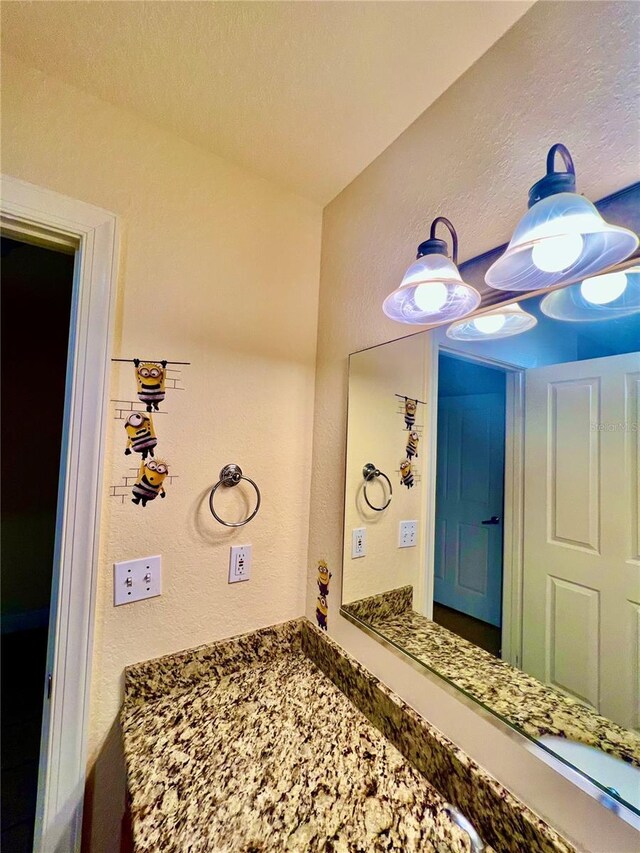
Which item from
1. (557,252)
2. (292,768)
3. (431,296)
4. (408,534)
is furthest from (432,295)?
(292,768)

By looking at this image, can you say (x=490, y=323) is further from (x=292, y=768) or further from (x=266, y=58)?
(x=292, y=768)

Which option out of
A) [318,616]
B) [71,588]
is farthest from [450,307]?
[71,588]

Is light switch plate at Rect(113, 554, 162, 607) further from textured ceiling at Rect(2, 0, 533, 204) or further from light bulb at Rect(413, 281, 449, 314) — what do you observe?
textured ceiling at Rect(2, 0, 533, 204)

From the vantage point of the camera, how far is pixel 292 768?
0.71 metres

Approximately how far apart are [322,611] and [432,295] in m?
1.02

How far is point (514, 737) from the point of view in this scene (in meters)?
0.59

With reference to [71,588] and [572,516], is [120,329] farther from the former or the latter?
[572,516]

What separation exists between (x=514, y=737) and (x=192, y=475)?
932 mm

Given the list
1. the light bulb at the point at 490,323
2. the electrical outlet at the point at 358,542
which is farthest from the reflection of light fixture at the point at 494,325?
the electrical outlet at the point at 358,542

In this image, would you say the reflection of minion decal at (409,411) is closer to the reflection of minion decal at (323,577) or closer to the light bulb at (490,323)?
the light bulb at (490,323)

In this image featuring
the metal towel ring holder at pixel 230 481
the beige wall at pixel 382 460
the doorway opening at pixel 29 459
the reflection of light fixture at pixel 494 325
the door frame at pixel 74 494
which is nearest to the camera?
the reflection of light fixture at pixel 494 325

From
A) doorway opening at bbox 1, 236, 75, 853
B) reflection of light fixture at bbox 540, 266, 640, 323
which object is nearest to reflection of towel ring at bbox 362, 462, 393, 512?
reflection of light fixture at bbox 540, 266, 640, 323

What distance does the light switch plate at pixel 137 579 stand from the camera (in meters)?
0.88

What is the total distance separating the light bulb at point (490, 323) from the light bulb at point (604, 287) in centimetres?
15
